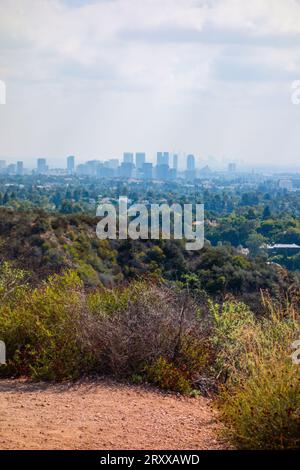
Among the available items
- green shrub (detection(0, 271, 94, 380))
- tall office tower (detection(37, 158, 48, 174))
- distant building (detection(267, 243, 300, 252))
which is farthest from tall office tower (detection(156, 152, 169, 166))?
green shrub (detection(0, 271, 94, 380))

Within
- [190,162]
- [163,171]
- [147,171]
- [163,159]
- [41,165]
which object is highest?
[163,159]

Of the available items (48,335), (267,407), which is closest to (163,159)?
(48,335)

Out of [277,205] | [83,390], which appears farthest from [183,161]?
[83,390]

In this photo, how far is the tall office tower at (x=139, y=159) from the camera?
Answer: 146m

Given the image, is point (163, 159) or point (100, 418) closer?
point (100, 418)

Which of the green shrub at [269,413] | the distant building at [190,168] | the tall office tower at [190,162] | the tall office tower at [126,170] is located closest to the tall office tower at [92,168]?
the tall office tower at [126,170]

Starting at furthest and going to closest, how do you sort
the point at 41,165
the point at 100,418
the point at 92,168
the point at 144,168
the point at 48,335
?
the point at 41,165
the point at 92,168
the point at 144,168
the point at 48,335
the point at 100,418

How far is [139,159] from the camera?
149 meters

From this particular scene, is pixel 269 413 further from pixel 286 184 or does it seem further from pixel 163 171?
pixel 286 184

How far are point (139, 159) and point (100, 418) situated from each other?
473ft

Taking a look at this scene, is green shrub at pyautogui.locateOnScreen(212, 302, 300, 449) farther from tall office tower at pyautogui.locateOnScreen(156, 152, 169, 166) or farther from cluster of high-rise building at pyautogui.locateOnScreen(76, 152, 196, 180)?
tall office tower at pyautogui.locateOnScreen(156, 152, 169, 166)

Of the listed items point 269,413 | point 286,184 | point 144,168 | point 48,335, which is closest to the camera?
point 269,413

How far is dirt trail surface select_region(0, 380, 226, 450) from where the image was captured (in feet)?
16.2

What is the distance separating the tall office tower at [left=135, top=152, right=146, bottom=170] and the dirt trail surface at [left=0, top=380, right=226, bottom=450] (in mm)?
138614
